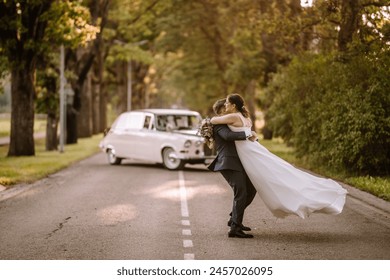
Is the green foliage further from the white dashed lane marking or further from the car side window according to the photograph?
the car side window

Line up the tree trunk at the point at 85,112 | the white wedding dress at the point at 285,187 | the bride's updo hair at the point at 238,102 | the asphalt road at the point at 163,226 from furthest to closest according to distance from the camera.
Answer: the tree trunk at the point at 85,112
the bride's updo hair at the point at 238,102
the white wedding dress at the point at 285,187
the asphalt road at the point at 163,226

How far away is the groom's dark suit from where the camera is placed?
10802 mm

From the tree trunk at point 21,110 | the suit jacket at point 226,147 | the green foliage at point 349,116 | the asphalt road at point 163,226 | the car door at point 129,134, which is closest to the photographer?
the asphalt road at point 163,226

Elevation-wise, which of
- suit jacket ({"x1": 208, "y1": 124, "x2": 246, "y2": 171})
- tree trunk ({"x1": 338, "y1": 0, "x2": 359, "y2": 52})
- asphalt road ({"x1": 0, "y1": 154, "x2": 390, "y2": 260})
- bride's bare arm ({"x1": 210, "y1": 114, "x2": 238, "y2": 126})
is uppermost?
tree trunk ({"x1": 338, "y1": 0, "x2": 359, "y2": 52})

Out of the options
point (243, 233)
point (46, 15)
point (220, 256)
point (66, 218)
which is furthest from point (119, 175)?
point (220, 256)

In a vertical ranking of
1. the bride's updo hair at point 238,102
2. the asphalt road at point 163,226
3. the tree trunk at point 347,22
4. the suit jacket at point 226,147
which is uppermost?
the tree trunk at point 347,22

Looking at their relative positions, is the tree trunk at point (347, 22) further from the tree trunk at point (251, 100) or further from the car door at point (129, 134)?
the tree trunk at point (251, 100)

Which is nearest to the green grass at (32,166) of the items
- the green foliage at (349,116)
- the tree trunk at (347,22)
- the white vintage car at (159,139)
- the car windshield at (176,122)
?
the white vintage car at (159,139)

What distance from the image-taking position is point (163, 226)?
1187 cm

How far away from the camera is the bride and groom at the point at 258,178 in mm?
10641

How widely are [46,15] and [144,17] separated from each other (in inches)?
1101

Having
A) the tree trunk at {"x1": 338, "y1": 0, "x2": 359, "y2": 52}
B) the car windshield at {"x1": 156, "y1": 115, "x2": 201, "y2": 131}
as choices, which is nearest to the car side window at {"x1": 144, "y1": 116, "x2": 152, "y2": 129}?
the car windshield at {"x1": 156, "y1": 115, "x2": 201, "y2": 131}
